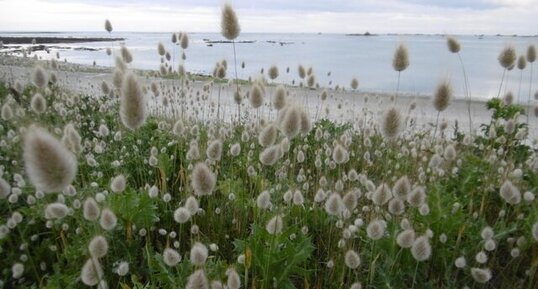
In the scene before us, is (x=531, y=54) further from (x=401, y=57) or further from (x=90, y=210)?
(x=90, y=210)

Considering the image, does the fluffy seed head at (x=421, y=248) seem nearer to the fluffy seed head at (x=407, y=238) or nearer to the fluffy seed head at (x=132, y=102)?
the fluffy seed head at (x=407, y=238)

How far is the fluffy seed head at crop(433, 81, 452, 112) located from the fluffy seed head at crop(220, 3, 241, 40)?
1.54 m

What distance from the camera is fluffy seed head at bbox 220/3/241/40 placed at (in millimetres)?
3016

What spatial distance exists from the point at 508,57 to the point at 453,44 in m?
Result: 0.49

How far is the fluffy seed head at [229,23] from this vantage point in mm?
3016

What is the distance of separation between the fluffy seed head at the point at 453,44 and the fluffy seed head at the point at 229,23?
2101 mm

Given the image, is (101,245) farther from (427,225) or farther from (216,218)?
(427,225)

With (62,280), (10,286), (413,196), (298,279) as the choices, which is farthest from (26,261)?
(413,196)

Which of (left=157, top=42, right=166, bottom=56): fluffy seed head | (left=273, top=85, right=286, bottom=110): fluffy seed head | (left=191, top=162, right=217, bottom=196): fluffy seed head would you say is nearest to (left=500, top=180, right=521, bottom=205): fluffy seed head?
(left=273, top=85, right=286, bottom=110): fluffy seed head

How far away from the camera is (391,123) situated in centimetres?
220

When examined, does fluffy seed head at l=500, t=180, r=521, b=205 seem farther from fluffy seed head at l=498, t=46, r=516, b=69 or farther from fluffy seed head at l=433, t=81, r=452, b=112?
fluffy seed head at l=498, t=46, r=516, b=69

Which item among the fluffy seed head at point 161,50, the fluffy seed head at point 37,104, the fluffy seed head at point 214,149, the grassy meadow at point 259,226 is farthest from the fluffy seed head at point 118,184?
the fluffy seed head at point 161,50

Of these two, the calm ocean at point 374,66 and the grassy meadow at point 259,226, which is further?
the calm ocean at point 374,66

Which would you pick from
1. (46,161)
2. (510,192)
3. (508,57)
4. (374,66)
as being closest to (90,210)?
(46,161)
